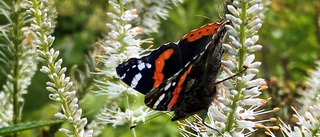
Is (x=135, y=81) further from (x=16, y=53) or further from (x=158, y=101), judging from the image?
(x=16, y=53)

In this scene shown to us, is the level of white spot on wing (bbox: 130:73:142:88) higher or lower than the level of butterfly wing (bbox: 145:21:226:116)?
higher

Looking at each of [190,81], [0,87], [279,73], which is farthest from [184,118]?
[279,73]

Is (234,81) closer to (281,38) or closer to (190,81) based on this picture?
(190,81)

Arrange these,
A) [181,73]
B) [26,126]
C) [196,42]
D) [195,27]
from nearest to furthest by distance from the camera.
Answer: [26,126] → [181,73] → [196,42] → [195,27]

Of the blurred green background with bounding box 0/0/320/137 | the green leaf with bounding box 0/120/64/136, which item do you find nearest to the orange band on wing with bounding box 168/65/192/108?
the green leaf with bounding box 0/120/64/136

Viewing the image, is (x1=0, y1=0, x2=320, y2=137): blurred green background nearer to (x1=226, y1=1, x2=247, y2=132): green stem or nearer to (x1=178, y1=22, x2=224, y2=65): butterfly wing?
(x1=178, y1=22, x2=224, y2=65): butterfly wing

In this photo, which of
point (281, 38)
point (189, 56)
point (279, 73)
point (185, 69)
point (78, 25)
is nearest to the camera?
point (185, 69)

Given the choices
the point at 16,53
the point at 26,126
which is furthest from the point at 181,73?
the point at 16,53

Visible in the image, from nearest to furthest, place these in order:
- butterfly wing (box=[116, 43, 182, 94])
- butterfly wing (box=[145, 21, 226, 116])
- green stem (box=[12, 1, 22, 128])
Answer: butterfly wing (box=[145, 21, 226, 116]), butterfly wing (box=[116, 43, 182, 94]), green stem (box=[12, 1, 22, 128])
